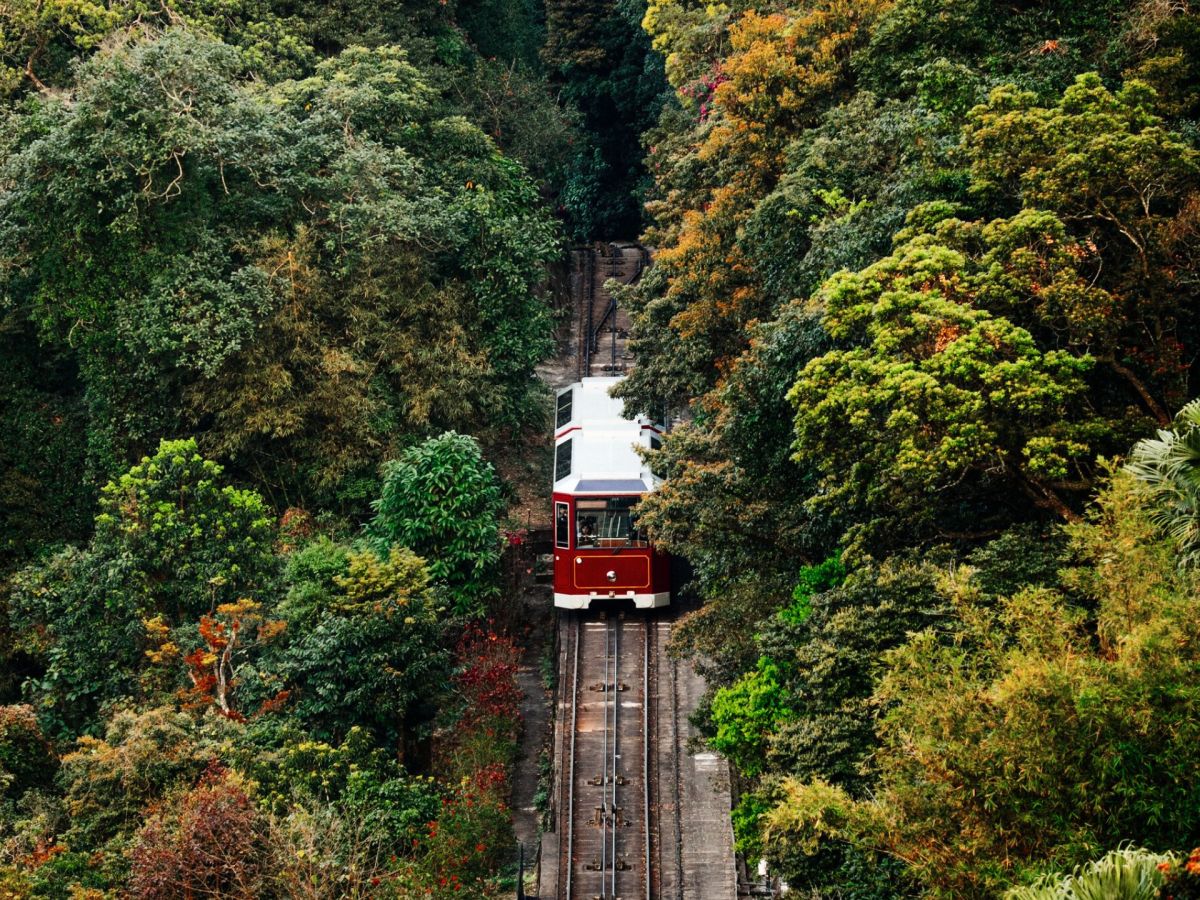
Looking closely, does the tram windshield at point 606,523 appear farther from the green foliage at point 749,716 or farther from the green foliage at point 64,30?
the green foliage at point 64,30

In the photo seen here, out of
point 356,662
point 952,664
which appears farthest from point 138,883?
point 952,664

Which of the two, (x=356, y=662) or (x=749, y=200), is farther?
(x=749, y=200)

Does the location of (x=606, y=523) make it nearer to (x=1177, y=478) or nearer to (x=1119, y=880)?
(x=1177, y=478)

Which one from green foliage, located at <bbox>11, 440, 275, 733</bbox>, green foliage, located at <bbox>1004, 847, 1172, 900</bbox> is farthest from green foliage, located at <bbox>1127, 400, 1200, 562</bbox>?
green foliage, located at <bbox>11, 440, 275, 733</bbox>

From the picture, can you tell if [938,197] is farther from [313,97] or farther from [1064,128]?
[313,97]

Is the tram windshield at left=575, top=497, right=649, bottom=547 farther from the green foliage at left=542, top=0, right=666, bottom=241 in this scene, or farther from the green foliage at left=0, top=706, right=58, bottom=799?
the green foliage at left=542, top=0, right=666, bottom=241

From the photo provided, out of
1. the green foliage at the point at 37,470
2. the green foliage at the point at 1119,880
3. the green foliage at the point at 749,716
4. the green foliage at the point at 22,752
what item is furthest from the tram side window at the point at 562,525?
the green foliage at the point at 1119,880
